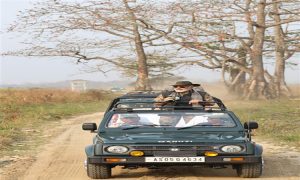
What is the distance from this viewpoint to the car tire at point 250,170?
8.75m

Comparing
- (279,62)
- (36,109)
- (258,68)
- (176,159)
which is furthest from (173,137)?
(279,62)

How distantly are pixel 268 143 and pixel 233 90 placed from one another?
24309 mm

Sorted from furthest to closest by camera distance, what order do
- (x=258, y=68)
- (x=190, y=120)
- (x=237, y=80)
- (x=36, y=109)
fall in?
(x=237, y=80), (x=258, y=68), (x=36, y=109), (x=190, y=120)

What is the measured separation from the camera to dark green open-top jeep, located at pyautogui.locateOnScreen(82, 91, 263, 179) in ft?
27.9

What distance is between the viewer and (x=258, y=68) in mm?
35031

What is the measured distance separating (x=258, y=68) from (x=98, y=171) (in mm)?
27161

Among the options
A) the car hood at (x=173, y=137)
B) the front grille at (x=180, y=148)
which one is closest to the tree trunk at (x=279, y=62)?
the car hood at (x=173, y=137)

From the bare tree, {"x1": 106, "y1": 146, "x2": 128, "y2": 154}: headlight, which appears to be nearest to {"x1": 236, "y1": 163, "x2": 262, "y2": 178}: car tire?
{"x1": 106, "y1": 146, "x2": 128, "y2": 154}: headlight

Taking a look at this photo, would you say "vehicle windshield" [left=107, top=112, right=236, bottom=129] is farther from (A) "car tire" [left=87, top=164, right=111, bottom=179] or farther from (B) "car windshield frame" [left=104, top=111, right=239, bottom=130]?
(A) "car tire" [left=87, top=164, right=111, bottom=179]

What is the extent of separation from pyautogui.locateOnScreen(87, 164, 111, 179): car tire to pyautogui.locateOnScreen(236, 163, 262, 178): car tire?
184 cm

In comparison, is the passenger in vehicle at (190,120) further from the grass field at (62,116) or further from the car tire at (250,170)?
the grass field at (62,116)

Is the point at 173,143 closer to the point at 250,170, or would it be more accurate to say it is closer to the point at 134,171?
the point at 250,170

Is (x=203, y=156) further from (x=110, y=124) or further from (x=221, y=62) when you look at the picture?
(x=221, y=62)

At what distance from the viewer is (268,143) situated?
14.1 metres
